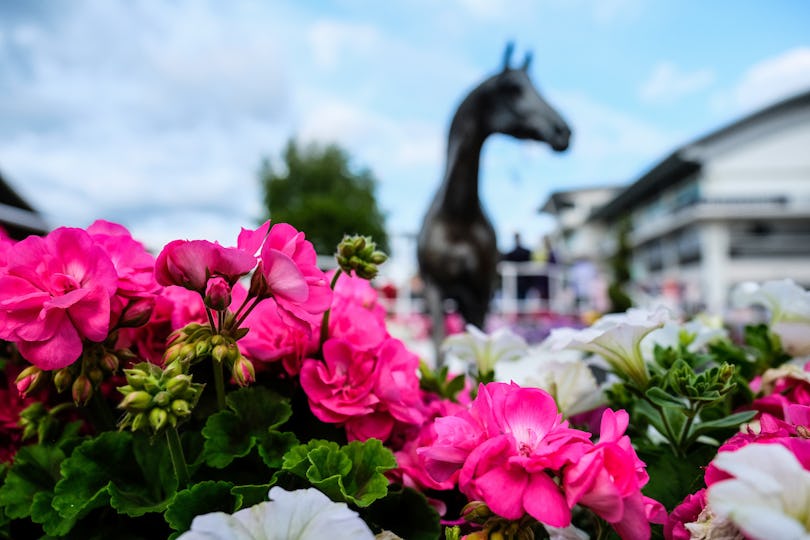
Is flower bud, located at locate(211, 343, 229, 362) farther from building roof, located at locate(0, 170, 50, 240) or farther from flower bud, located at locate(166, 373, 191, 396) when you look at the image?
building roof, located at locate(0, 170, 50, 240)

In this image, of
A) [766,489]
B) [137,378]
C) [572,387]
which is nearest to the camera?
[766,489]

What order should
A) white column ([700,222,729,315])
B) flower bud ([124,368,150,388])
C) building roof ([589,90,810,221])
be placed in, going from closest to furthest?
flower bud ([124,368,150,388]), white column ([700,222,729,315]), building roof ([589,90,810,221])

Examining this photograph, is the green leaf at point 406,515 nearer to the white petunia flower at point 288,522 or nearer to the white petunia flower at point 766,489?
the white petunia flower at point 288,522

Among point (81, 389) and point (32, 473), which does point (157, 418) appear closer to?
point (81, 389)

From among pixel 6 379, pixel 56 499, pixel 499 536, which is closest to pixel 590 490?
pixel 499 536

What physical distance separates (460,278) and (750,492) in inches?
130

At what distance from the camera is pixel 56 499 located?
616mm

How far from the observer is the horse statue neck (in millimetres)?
3393

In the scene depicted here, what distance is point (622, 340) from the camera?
71cm

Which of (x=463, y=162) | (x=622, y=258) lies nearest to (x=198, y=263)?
(x=463, y=162)

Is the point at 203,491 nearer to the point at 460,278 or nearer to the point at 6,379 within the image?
the point at 6,379

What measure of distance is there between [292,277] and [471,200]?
309cm

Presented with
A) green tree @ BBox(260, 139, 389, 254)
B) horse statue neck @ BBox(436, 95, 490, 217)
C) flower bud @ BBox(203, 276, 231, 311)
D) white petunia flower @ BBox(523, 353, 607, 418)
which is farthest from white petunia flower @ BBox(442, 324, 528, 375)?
green tree @ BBox(260, 139, 389, 254)

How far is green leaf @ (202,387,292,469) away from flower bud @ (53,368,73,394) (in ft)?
0.46
